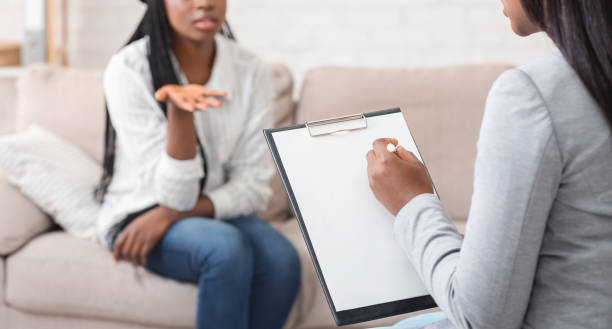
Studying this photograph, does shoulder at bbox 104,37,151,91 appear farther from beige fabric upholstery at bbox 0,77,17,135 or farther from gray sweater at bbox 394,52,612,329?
beige fabric upholstery at bbox 0,77,17,135

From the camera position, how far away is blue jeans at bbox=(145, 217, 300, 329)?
4.85ft

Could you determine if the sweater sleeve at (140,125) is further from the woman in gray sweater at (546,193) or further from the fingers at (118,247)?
the woman in gray sweater at (546,193)

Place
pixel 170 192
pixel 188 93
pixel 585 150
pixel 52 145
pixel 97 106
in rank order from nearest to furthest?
pixel 585 150
pixel 188 93
pixel 170 192
pixel 52 145
pixel 97 106

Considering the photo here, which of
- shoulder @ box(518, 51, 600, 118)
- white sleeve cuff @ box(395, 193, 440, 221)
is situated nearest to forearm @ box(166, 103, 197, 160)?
white sleeve cuff @ box(395, 193, 440, 221)

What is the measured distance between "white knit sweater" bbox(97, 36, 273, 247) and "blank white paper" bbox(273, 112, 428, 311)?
2.27 ft

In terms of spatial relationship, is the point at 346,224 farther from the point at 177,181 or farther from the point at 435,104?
the point at 435,104

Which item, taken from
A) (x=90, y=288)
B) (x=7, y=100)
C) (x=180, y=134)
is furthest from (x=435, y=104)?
(x=7, y=100)

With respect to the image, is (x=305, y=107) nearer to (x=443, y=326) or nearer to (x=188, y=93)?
(x=188, y=93)

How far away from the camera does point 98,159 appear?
202 cm

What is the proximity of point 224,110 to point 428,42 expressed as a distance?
1.01 metres

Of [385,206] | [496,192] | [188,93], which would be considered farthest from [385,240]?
[188,93]

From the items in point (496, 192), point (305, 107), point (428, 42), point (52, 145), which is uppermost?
point (496, 192)

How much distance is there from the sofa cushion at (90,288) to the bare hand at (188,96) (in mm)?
436

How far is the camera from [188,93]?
141 cm
